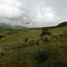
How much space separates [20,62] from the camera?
27.1 m

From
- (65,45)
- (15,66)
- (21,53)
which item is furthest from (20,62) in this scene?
(65,45)

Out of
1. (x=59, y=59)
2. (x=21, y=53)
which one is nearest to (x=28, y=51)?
(x=21, y=53)

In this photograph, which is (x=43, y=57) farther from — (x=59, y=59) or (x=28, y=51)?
(x=28, y=51)

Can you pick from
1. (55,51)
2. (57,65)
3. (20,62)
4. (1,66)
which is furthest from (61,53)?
(1,66)

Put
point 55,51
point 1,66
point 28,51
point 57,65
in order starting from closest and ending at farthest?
point 57,65 < point 1,66 < point 55,51 < point 28,51

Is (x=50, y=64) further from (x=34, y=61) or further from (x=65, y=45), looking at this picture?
(x=65, y=45)

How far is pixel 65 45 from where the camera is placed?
30797 millimetres

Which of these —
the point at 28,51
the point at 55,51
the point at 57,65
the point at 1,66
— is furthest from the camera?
the point at 28,51

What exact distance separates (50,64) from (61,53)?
305cm

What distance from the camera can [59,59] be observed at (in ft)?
86.1

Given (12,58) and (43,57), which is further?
(12,58)

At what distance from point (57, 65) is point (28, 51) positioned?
6588 millimetres

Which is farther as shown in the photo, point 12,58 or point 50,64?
point 12,58

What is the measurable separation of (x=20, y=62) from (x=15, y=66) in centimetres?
113
